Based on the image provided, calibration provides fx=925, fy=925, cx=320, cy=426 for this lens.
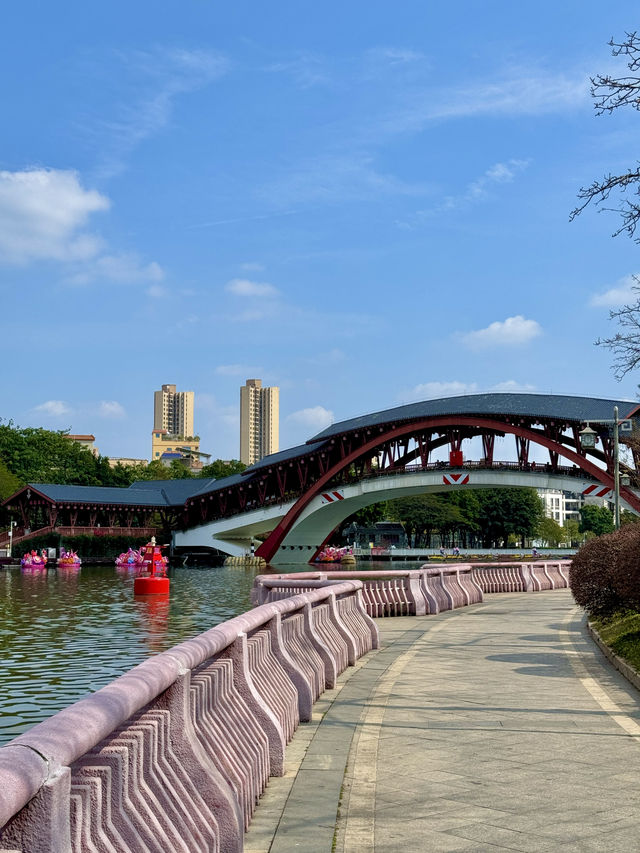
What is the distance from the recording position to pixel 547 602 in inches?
1076

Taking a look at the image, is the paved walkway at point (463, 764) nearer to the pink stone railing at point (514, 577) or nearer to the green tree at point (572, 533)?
the pink stone railing at point (514, 577)

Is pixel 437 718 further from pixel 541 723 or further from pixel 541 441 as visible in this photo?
pixel 541 441

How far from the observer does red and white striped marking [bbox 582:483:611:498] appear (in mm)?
63594

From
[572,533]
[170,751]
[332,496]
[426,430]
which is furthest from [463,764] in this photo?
[572,533]

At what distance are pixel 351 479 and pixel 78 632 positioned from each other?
59130mm

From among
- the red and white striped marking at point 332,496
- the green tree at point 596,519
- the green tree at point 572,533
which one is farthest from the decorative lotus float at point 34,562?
the green tree at point 596,519

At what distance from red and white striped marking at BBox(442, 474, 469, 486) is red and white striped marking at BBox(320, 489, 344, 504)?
993 cm

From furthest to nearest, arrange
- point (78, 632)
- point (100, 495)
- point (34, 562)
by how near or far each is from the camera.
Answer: point (100, 495) < point (34, 562) < point (78, 632)

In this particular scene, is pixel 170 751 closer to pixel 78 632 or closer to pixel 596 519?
pixel 78 632

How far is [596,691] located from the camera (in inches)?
417

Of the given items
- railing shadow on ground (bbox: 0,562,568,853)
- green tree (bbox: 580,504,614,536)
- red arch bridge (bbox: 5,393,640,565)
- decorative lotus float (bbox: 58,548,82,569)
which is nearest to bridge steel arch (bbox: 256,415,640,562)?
red arch bridge (bbox: 5,393,640,565)

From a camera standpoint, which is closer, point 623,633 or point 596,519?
point 623,633

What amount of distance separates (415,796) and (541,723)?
2892 mm

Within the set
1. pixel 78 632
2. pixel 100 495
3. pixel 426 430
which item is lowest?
pixel 78 632
